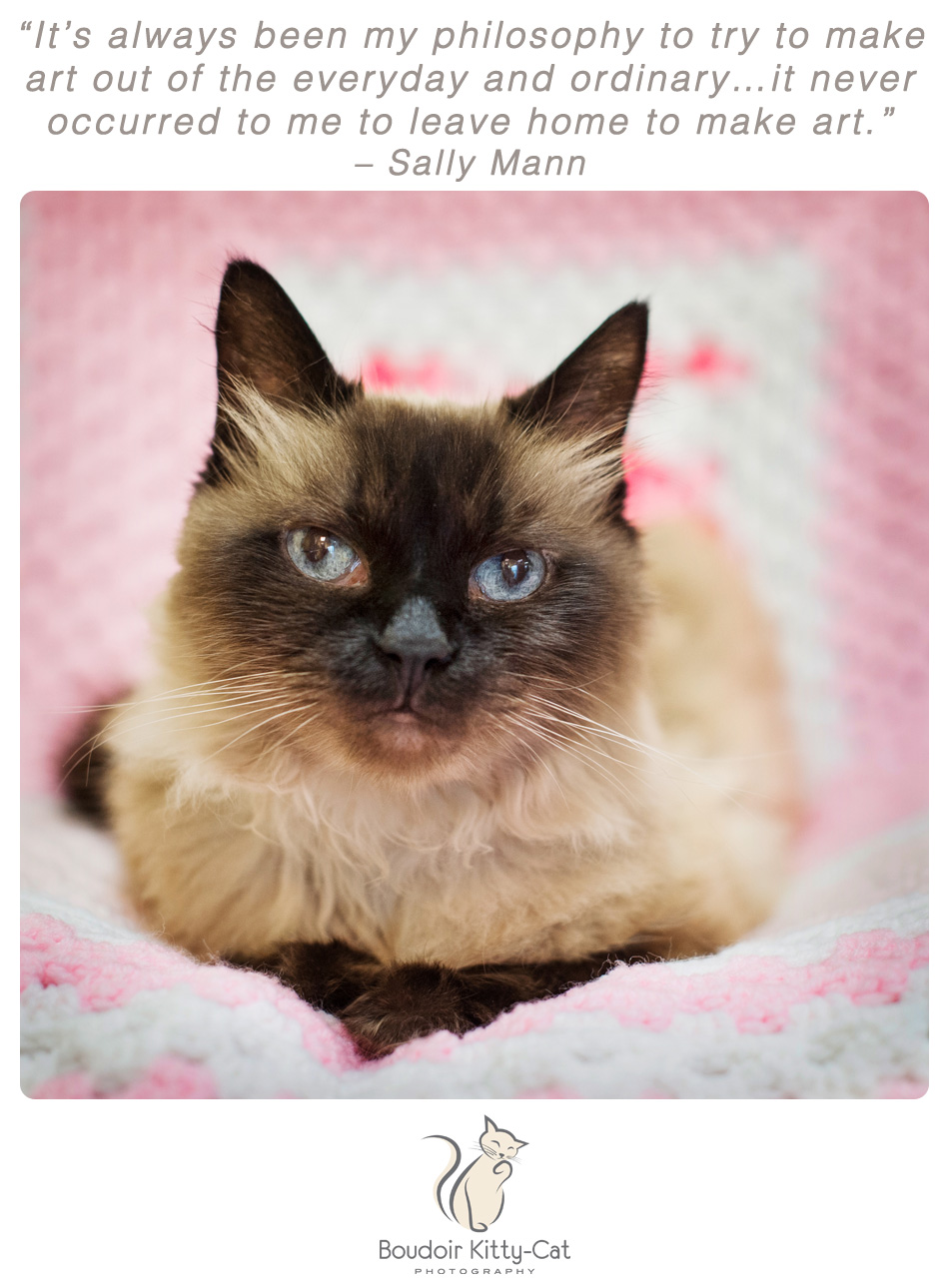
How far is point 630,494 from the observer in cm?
139

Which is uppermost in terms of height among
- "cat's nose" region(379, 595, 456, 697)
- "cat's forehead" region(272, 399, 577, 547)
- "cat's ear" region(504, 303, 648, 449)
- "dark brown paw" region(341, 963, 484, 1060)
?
"cat's ear" region(504, 303, 648, 449)

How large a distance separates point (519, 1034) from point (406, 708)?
362 mm

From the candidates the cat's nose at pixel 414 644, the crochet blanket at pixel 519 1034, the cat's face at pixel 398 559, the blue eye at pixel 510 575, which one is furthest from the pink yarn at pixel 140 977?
the blue eye at pixel 510 575

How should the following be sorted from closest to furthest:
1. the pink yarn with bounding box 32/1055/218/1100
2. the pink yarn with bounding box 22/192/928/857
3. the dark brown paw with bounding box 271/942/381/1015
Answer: the pink yarn with bounding box 32/1055/218/1100 → the dark brown paw with bounding box 271/942/381/1015 → the pink yarn with bounding box 22/192/928/857

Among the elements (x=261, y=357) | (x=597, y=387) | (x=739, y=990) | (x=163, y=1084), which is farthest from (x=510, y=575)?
(x=163, y=1084)

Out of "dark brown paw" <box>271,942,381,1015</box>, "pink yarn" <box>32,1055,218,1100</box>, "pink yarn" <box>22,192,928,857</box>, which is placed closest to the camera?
"pink yarn" <box>32,1055,218,1100</box>

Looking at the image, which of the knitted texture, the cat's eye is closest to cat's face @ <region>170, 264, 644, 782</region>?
the cat's eye

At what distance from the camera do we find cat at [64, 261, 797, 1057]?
1.07 m
